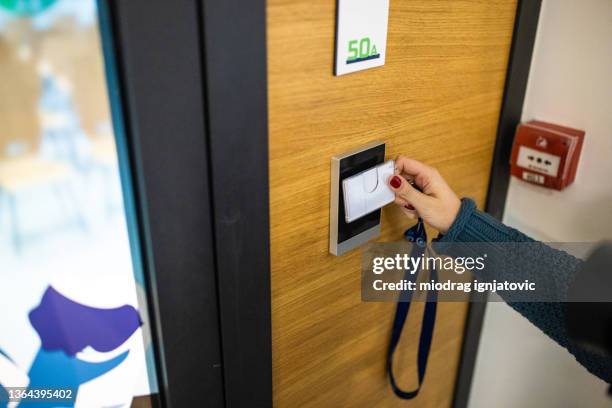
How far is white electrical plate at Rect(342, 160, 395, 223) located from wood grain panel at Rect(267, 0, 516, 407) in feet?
0.10

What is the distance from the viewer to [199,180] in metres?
0.61

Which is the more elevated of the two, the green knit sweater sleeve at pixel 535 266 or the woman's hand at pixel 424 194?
the woman's hand at pixel 424 194

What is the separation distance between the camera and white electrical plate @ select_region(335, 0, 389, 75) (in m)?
0.66

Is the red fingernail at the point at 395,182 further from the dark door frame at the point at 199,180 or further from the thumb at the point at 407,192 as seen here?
the dark door frame at the point at 199,180

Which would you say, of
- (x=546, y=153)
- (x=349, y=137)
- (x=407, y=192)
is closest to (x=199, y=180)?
(x=349, y=137)

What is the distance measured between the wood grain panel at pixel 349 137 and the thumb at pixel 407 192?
5cm

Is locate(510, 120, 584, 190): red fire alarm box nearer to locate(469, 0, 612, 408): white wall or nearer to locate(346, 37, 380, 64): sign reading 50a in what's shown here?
locate(469, 0, 612, 408): white wall

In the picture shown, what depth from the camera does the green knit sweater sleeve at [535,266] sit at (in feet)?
2.60

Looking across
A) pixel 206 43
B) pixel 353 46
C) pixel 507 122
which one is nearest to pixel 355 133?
pixel 353 46

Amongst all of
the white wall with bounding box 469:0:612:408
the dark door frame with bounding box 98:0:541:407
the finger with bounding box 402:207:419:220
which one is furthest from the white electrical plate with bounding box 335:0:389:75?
the white wall with bounding box 469:0:612:408

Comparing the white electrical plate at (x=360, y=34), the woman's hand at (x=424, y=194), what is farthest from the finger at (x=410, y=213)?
the white electrical plate at (x=360, y=34)

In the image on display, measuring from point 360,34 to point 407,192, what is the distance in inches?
9.5

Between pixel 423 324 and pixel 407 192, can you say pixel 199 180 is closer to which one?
pixel 407 192

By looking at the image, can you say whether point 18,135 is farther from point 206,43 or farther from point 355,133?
point 355,133
